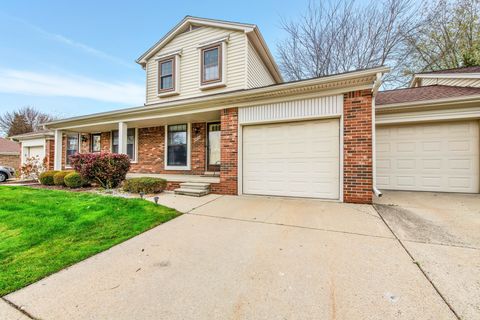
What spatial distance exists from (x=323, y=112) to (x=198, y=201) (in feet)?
12.8

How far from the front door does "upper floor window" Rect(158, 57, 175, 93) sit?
2.91 m

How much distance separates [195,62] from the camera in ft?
29.3

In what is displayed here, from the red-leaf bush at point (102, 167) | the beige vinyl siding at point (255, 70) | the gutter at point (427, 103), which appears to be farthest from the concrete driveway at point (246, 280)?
the beige vinyl siding at point (255, 70)

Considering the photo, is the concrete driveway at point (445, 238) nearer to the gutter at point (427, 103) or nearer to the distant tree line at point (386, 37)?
the gutter at point (427, 103)

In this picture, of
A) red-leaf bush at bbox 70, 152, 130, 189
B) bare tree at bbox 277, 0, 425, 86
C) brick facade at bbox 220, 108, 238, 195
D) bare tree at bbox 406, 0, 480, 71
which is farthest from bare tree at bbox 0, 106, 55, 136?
bare tree at bbox 406, 0, 480, 71

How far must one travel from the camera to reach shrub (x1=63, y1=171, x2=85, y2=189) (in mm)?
7391

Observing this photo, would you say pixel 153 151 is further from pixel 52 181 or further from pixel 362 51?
pixel 362 51

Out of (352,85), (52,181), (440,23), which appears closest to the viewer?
(352,85)

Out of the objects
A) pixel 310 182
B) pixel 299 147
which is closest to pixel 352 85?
pixel 299 147

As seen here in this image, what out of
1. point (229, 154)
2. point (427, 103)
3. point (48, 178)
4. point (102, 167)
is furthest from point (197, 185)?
point (427, 103)

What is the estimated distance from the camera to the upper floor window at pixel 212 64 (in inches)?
331

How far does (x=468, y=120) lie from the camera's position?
571cm

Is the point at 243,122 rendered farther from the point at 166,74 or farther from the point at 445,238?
the point at 166,74

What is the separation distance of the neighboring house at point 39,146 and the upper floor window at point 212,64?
32.7ft
